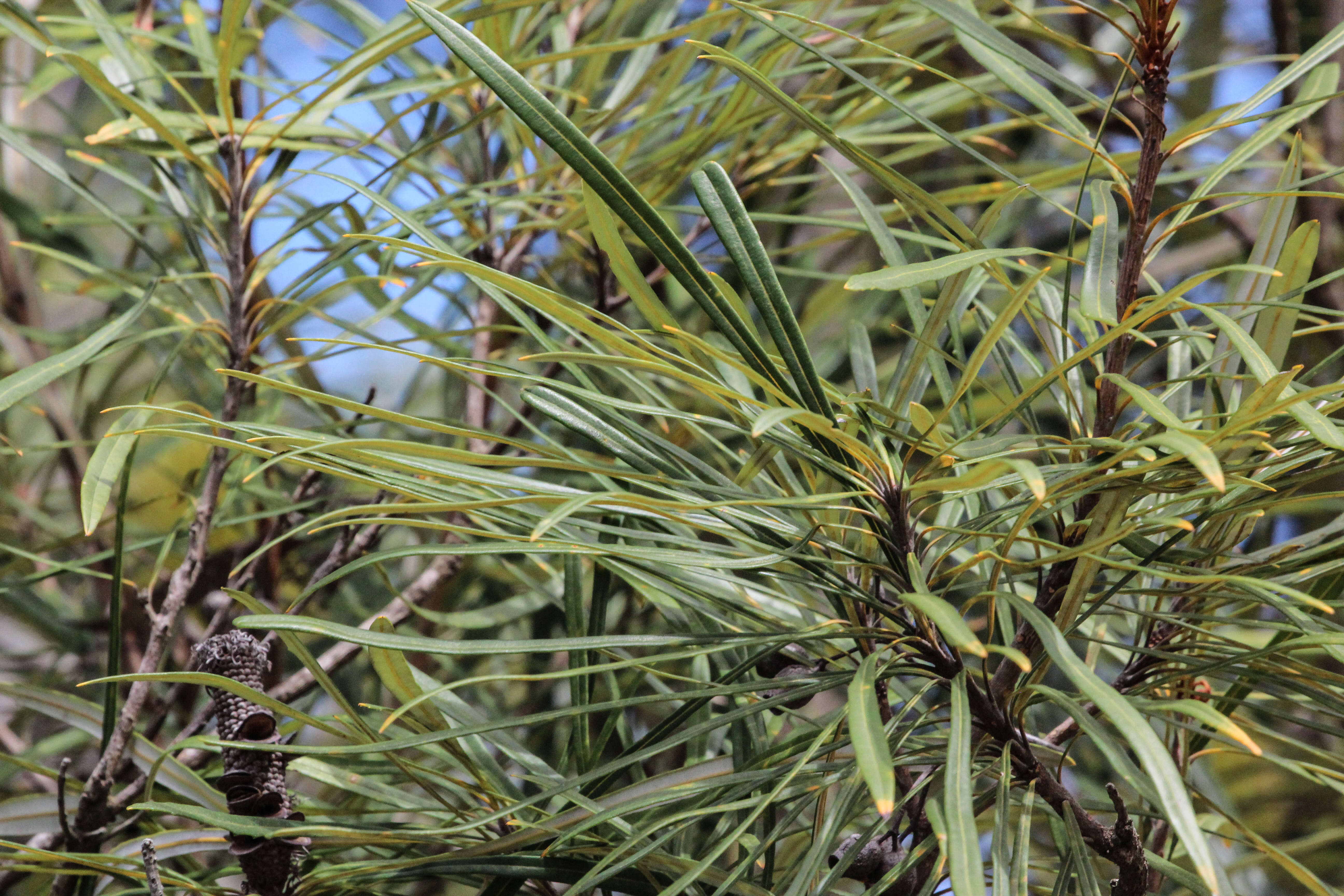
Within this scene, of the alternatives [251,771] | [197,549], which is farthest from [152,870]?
[197,549]

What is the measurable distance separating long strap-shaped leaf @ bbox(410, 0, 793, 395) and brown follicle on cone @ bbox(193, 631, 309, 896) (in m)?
0.18

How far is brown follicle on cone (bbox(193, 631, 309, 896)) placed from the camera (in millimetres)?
309

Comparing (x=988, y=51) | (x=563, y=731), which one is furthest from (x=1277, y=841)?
(x=988, y=51)

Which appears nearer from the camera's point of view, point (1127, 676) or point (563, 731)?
point (1127, 676)

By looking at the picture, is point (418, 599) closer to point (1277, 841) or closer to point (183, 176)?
point (183, 176)

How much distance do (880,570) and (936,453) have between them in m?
0.03

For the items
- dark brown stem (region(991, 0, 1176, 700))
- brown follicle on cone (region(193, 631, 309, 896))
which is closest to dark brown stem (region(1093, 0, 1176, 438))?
dark brown stem (region(991, 0, 1176, 700))

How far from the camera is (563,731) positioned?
2.31ft

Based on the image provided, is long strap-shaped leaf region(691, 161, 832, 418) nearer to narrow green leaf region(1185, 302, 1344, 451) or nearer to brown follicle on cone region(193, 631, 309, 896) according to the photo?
narrow green leaf region(1185, 302, 1344, 451)

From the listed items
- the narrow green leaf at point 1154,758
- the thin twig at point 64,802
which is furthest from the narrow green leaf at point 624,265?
the thin twig at point 64,802

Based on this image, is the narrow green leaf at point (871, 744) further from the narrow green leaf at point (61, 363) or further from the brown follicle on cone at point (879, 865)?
the narrow green leaf at point (61, 363)

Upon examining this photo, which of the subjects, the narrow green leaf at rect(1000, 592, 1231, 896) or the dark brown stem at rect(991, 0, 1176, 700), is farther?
the dark brown stem at rect(991, 0, 1176, 700)

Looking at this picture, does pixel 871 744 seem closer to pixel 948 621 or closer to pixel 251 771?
pixel 948 621

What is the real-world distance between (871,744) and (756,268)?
0.11 metres
